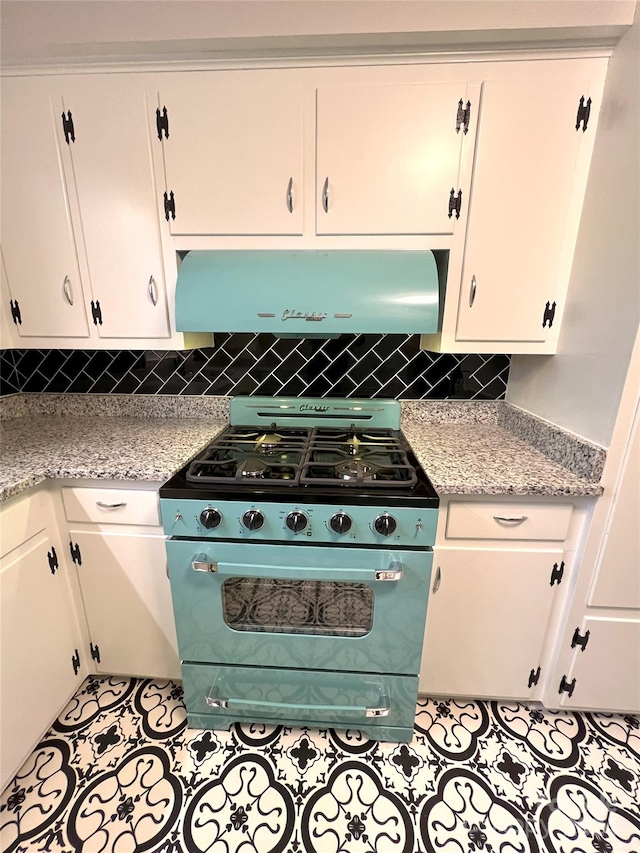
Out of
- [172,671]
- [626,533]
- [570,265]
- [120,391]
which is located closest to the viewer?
[626,533]

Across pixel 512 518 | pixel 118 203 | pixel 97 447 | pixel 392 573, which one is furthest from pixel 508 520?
pixel 118 203

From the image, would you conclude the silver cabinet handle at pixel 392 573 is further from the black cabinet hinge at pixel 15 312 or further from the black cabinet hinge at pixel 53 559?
the black cabinet hinge at pixel 15 312

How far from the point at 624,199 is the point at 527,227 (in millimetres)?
270

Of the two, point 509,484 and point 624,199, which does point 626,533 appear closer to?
point 509,484

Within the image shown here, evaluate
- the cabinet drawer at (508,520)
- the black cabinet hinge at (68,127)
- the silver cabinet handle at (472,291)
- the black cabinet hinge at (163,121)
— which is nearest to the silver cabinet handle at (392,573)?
the cabinet drawer at (508,520)

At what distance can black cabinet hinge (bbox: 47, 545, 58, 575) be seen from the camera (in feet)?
4.29

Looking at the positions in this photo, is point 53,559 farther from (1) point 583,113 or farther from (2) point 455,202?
(1) point 583,113

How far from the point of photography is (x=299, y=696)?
52.4 inches

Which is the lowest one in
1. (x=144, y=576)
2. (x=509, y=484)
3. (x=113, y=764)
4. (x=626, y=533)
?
(x=113, y=764)

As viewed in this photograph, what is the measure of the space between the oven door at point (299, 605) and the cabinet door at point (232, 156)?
3.85 feet

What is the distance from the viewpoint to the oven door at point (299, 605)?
1.18 meters

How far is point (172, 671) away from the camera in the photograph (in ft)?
4.83

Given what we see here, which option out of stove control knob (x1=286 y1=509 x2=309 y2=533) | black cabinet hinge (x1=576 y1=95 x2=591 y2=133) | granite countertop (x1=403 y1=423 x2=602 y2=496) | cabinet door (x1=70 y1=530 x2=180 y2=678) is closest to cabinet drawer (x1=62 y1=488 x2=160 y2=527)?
cabinet door (x1=70 y1=530 x2=180 y2=678)

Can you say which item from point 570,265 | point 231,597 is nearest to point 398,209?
point 570,265
